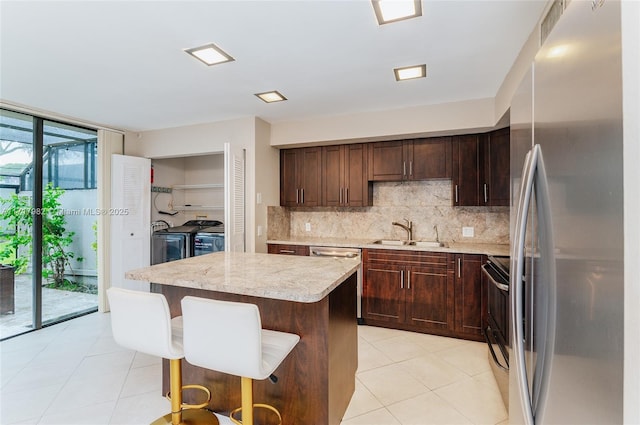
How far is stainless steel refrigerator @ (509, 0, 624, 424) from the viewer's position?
516mm

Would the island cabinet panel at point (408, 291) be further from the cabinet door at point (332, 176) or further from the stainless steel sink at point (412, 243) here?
the cabinet door at point (332, 176)

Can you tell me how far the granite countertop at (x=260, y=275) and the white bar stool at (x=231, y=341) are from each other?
5.9 inches

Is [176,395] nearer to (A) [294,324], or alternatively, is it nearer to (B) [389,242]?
(A) [294,324]

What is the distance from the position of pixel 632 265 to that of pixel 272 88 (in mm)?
2915

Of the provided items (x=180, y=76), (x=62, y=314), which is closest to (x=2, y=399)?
(x=62, y=314)

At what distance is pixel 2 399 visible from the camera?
2.16m

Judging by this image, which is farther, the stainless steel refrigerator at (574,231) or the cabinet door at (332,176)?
the cabinet door at (332,176)

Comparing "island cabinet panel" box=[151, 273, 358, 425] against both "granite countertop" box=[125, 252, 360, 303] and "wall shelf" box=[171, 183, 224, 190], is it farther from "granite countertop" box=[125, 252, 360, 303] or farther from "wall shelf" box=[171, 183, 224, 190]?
"wall shelf" box=[171, 183, 224, 190]

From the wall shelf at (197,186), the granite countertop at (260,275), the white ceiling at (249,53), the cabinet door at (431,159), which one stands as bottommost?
the granite countertop at (260,275)

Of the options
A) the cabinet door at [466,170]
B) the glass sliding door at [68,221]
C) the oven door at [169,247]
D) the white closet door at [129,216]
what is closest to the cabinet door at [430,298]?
the cabinet door at [466,170]

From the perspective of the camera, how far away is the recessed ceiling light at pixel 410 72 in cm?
251

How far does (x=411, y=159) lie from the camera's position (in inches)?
145

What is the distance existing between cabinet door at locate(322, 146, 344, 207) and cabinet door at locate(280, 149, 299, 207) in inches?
16.4

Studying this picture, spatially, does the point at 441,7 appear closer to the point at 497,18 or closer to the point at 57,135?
the point at 497,18
